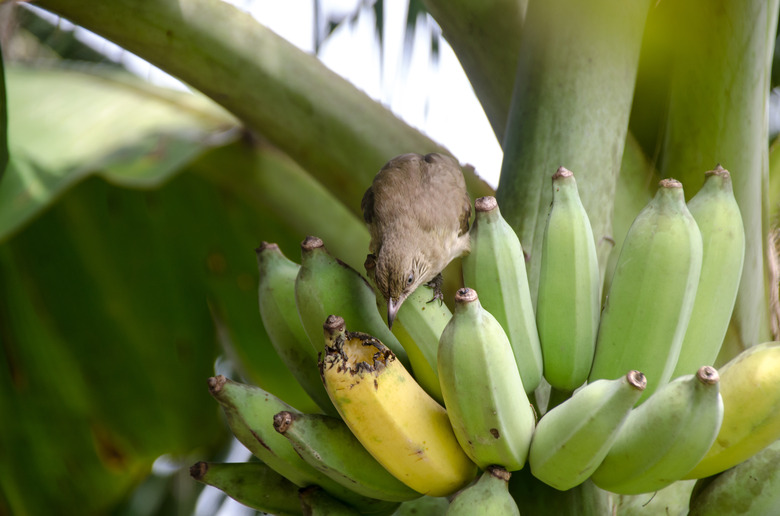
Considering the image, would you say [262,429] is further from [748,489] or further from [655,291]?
[748,489]

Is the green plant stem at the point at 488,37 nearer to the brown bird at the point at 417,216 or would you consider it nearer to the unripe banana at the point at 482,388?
the brown bird at the point at 417,216

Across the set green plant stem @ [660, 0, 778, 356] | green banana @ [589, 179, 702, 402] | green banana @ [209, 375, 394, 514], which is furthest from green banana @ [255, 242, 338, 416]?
green plant stem @ [660, 0, 778, 356]

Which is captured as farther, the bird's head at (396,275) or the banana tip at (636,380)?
the bird's head at (396,275)

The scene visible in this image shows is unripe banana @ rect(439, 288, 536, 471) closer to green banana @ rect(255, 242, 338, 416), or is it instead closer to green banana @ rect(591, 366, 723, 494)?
green banana @ rect(591, 366, 723, 494)

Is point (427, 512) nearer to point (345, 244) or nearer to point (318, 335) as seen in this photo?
point (318, 335)

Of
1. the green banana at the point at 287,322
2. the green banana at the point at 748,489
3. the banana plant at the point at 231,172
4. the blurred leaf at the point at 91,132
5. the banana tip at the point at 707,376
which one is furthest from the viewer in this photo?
the blurred leaf at the point at 91,132

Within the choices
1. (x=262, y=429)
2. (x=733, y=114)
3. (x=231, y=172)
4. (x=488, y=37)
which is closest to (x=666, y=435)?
(x=262, y=429)

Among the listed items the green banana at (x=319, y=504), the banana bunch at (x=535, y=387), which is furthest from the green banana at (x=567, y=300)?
the green banana at (x=319, y=504)
